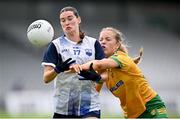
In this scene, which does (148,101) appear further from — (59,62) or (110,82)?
(59,62)

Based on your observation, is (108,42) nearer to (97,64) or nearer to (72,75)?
(97,64)

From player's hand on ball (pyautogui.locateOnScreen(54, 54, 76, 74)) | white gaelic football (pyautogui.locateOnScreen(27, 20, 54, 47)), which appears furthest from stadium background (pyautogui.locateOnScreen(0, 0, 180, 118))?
player's hand on ball (pyautogui.locateOnScreen(54, 54, 76, 74))

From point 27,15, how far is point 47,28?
25.8 metres

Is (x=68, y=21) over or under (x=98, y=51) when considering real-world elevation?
over

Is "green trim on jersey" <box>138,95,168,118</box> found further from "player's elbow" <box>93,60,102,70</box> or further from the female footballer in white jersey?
"player's elbow" <box>93,60,102,70</box>

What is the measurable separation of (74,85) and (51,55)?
446mm

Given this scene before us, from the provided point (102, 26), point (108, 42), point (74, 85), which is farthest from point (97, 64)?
point (102, 26)

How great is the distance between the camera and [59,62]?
6801mm

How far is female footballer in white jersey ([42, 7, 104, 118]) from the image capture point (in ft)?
22.8

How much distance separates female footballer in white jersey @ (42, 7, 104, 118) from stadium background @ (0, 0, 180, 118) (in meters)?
22.3

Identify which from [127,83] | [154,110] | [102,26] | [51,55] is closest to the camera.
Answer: [51,55]

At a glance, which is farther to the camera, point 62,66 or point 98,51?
point 98,51

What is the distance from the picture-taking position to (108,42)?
735 cm

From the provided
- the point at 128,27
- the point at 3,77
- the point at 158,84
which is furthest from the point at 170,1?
Answer: the point at 3,77
